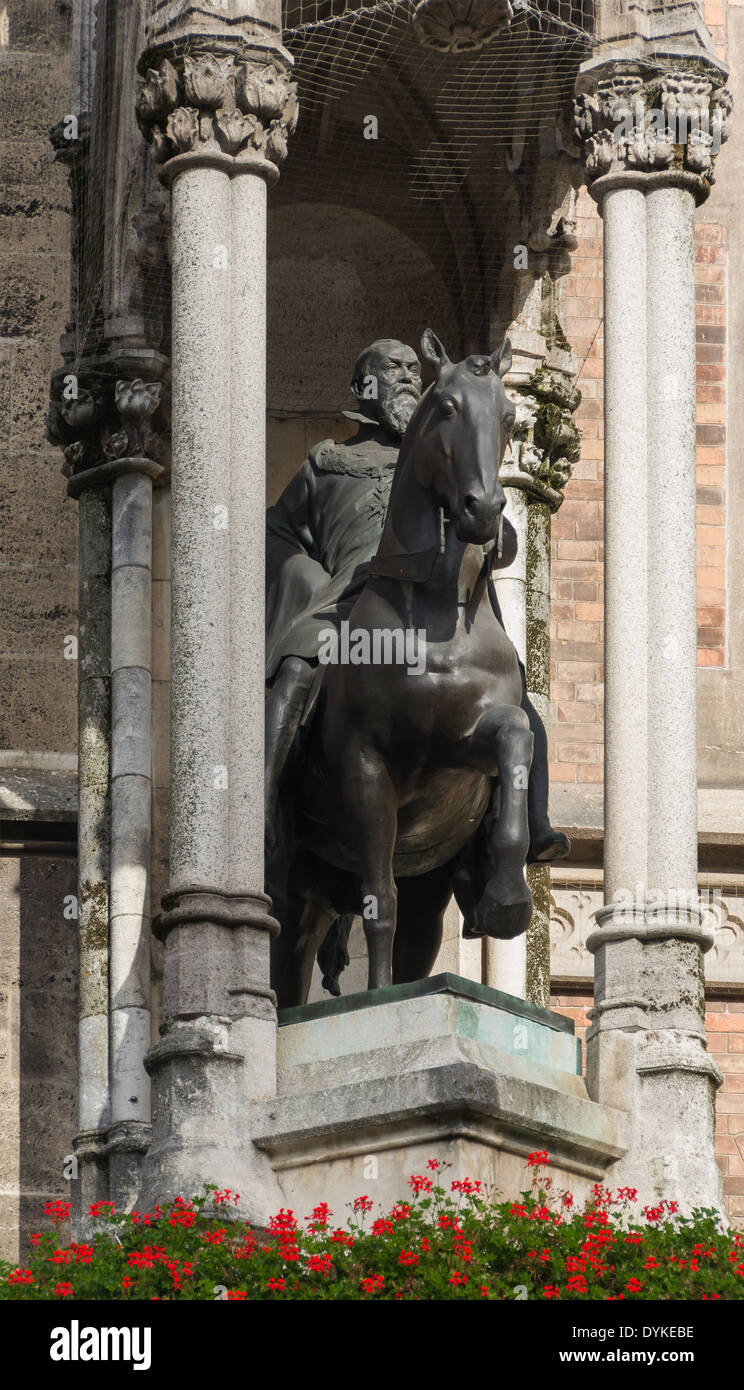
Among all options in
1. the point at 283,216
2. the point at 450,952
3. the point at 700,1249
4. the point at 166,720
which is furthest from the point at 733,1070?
the point at 700,1249

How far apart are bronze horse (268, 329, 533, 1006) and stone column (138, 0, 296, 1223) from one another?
2.04 feet

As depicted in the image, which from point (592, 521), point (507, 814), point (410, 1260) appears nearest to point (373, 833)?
point (507, 814)

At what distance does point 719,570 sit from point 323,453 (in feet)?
13.7

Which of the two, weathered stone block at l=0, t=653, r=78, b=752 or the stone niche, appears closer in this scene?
the stone niche

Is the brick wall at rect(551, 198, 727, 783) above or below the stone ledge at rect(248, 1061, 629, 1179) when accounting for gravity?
above

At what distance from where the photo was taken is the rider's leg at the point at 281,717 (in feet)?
57.5

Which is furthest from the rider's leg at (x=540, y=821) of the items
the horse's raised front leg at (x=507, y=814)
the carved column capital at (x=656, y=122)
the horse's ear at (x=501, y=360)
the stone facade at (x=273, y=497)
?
the carved column capital at (x=656, y=122)

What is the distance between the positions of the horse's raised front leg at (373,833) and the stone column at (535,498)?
2.71 m

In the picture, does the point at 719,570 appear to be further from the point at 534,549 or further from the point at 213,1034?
the point at 213,1034

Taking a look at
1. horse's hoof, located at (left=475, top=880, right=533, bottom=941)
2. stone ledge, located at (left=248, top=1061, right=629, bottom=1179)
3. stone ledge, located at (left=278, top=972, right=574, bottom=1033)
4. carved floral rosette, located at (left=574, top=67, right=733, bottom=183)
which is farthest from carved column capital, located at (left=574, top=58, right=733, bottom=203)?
stone ledge, located at (left=248, top=1061, right=629, bottom=1179)

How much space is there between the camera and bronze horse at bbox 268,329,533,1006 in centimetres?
1677

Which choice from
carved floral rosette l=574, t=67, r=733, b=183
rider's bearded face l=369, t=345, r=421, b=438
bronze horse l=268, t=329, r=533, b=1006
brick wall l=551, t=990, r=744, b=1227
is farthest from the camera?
brick wall l=551, t=990, r=744, b=1227

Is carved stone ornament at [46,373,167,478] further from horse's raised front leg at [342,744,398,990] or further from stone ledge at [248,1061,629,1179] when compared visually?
stone ledge at [248,1061,629,1179]

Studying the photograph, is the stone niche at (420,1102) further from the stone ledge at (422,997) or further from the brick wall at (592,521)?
the brick wall at (592,521)
